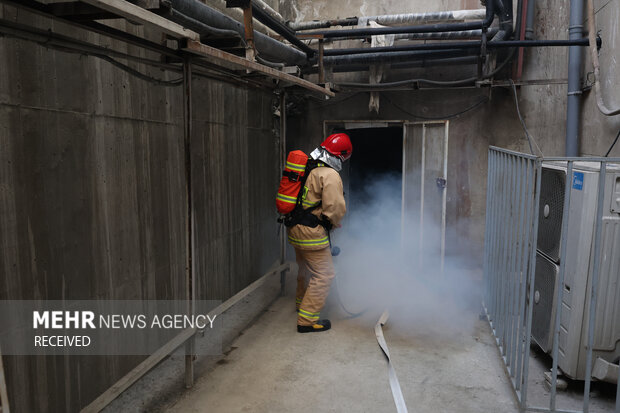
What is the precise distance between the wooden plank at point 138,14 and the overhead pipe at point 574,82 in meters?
5.55

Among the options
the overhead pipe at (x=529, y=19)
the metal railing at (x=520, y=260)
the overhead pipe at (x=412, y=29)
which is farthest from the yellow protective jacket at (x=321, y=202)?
the overhead pipe at (x=529, y=19)

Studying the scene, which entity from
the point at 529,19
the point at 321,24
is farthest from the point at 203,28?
the point at 529,19

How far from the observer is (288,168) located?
5316mm

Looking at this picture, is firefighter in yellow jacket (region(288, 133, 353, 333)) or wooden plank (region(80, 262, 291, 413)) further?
firefighter in yellow jacket (region(288, 133, 353, 333))

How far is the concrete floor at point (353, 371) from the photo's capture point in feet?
12.6

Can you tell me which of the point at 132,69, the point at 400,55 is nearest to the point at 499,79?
the point at 400,55

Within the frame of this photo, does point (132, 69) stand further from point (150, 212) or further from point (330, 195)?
point (330, 195)

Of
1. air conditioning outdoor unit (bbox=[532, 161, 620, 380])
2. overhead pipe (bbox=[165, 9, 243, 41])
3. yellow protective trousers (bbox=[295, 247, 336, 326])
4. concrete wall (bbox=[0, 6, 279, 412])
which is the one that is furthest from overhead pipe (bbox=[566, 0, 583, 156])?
overhead pipe (bbox=[165, 9, 243, 41])

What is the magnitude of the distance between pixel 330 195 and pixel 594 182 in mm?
2655

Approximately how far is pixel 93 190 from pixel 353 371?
295 cm

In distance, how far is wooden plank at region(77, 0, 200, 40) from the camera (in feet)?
7.25

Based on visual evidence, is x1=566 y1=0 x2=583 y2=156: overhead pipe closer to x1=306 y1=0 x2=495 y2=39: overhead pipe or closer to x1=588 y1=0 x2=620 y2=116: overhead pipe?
x1=588 y1=0 x2=620 y2=116: overhead pipe

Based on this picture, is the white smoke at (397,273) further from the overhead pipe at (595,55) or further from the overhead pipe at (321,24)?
the overhead pipe at (321,24)

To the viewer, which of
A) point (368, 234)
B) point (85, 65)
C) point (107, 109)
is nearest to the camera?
point (85, 65)
